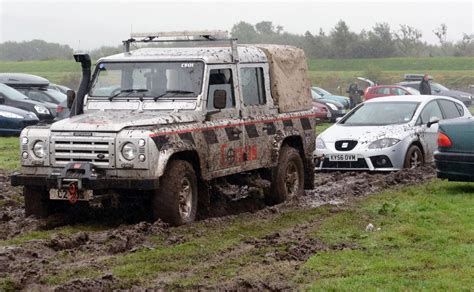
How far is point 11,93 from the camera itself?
30.7 meters

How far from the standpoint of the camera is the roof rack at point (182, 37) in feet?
45.6

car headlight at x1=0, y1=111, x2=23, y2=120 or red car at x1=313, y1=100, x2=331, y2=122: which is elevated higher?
car headlight at x1=0, y1=111, x2=23, y2=120

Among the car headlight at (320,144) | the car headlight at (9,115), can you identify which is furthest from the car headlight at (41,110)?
the car headlight at (320,144)

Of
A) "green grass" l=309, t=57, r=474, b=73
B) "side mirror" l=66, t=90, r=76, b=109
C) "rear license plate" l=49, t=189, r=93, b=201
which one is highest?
"side mirror" l=66, t=90, r=76, b=109

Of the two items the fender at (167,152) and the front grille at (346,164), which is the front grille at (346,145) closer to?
the front grille at (346,164)

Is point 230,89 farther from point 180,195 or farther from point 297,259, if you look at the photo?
point 297,259

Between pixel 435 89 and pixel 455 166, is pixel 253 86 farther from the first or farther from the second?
pixel 435 89

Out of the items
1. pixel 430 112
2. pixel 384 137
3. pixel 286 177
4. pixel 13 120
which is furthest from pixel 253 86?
pixel 13 120

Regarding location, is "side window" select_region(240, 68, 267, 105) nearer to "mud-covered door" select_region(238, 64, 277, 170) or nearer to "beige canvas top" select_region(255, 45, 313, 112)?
"mud-covered door" select_region(238, 64, 277, 170)

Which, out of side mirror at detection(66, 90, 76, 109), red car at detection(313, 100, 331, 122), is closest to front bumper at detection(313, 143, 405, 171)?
side mirror at detection(66, 90, 76, 109)

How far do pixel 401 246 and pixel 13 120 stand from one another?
18532 millimetres

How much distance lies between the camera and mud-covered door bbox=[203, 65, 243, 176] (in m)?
12.8

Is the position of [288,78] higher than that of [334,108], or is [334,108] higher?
[288,78]

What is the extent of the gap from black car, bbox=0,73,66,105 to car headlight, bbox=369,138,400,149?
1735 cm
